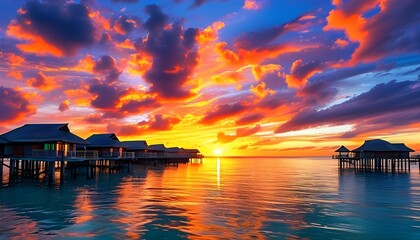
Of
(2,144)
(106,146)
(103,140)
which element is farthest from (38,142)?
(103,140)

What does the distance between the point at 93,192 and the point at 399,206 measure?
26265 mm

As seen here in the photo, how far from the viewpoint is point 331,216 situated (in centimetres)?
2052

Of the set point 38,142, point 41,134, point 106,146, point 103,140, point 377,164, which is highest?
point 41,134

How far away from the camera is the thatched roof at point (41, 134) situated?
3844cm

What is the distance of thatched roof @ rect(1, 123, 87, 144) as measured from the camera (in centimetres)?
3844

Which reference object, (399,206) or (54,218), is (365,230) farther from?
(54,218)

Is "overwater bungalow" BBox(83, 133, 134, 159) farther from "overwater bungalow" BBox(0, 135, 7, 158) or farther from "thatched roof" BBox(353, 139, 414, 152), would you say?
"thatched roof" BBox(353, 139, 414, 152)

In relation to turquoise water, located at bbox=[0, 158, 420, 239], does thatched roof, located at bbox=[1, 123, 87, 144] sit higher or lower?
higher

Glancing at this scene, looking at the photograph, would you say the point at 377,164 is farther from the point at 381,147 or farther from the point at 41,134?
the point at 41,134

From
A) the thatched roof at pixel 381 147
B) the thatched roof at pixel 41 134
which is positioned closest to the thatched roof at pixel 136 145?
the thatched roof at pixel 41 134

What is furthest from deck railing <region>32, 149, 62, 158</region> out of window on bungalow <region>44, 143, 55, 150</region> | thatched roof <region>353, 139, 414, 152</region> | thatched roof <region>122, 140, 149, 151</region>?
thatched roof <region>353, 139, 414, 152</region>

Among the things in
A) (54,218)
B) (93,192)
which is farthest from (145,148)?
(54,218)

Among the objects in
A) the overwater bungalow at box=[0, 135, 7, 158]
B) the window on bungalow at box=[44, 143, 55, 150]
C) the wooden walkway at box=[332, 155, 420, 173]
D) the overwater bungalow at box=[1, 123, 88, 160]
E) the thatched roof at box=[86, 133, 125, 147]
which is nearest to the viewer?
the overwater bungalow at box=[1, 123, 88, 160]

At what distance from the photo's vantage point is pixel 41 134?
39344mm
